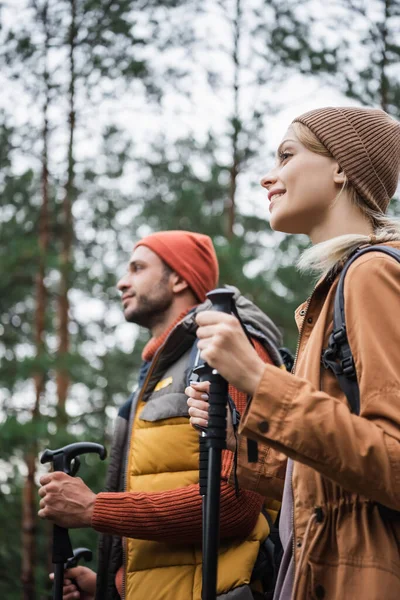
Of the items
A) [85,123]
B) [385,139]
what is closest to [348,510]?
[385,139]

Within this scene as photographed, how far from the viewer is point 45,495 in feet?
11.1

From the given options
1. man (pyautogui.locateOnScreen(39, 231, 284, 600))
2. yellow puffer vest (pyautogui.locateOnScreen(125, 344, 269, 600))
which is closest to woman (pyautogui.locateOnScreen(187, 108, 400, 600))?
man (pyautogui.locateOnScreen(39, 231, 284, 600))

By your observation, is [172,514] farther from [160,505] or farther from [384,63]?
[384,63]

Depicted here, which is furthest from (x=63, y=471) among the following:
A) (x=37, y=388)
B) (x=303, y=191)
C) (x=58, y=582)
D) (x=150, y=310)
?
(x=37, y=388)

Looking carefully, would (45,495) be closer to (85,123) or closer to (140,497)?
(140,497)

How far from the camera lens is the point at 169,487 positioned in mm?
3432

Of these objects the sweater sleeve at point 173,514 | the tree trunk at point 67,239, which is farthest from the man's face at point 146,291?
the tree trunk at point 67,239

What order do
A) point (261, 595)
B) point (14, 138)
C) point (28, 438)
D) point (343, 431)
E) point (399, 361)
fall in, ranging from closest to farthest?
point (343, 431), point (399, 361), point (261, 595), point (28, 438), point (14, 138)

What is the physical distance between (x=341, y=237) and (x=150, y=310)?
2.39 meters

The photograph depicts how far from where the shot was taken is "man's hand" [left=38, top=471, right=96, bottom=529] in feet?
10.9

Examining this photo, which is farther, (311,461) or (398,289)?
(398,289)

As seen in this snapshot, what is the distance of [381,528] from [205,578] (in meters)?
0.45

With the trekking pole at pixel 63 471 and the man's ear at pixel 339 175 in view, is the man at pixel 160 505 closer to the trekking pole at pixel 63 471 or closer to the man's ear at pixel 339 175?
the trekking pole at pixel 63 471

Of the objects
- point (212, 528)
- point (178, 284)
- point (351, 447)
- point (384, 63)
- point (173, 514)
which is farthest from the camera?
→ point (384, 63)
